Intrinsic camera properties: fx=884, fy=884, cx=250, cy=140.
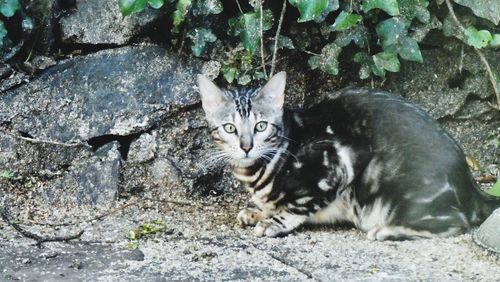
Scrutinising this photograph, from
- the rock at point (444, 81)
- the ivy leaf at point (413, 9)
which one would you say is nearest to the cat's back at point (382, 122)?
the ivy leaf at point (413, 9)

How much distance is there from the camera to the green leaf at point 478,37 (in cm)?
463

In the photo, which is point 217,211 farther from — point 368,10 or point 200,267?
point 368,10

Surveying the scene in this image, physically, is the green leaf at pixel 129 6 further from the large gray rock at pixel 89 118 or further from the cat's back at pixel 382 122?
the cat's back at pixel 382 122

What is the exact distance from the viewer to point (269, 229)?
4.08 metres

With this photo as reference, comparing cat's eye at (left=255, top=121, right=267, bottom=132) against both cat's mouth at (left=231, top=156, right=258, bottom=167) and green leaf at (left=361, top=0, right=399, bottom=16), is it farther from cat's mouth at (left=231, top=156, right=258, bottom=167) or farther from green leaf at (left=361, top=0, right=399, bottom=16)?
green leaf at (left=361, top=0, right=399, bottom=16)

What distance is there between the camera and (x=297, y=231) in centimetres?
419

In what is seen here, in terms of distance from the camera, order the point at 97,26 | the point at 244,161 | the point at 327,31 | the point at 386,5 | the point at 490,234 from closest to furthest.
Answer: the point at 490,234
the point at 244,161
the point at 386,5
the point at 97,26
the point at 327,31

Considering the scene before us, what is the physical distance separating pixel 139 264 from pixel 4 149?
4.34ft

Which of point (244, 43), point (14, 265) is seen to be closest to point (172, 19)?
point (244, 43)

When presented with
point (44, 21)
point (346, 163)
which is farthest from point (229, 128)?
point (44, 21)

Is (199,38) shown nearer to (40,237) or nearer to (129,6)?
(129,6)

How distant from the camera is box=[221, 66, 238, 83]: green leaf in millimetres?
4617

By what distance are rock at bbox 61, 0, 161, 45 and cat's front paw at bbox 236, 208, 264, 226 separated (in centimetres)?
112

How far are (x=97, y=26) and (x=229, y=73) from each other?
726 millimetres
